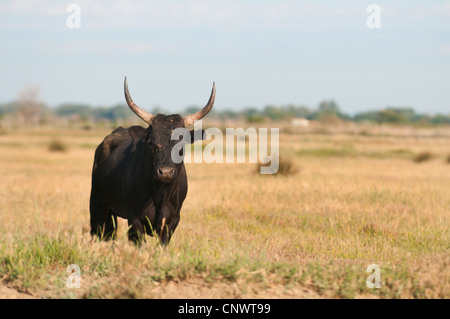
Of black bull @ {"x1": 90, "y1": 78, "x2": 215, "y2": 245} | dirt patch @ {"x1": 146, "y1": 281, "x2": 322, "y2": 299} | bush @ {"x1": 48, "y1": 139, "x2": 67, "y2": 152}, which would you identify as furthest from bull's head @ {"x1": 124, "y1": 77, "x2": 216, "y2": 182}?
bush @ {"x1": 48, "y1": 139, "x2": 67, "y2": 152}

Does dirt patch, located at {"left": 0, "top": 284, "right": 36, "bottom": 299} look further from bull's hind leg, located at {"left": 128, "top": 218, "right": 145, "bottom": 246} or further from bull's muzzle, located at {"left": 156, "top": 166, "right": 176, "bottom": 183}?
bull's muzzle, located at {"left": 156, "top": 166, "right": 176, "bottom": 183}

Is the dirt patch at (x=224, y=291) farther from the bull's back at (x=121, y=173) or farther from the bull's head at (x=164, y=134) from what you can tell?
the bull's back at (x=121, y=173)

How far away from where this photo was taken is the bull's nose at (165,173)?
723 cm

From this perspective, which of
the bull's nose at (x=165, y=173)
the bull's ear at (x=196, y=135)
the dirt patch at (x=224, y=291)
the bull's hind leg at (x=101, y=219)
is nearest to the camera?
the dirt patch at (x=224, y=291)

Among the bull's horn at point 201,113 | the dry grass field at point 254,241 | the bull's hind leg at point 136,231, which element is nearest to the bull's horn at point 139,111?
the bull's horn at point 201,113

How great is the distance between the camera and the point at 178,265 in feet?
20.7

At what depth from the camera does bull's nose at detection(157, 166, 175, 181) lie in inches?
285

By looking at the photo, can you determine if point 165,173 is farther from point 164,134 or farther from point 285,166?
point 285,166

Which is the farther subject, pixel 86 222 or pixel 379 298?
pixel 86 222

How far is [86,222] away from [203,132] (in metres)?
4.78

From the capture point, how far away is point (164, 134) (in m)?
7.52

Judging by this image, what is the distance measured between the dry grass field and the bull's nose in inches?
32.7
